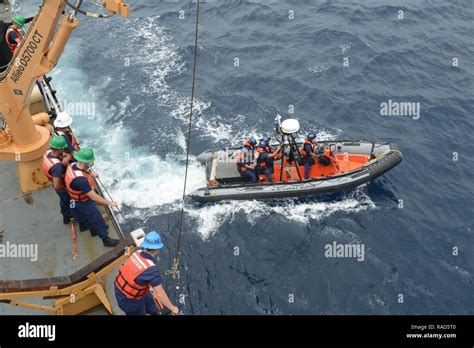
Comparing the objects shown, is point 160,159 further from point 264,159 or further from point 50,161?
point 50,161

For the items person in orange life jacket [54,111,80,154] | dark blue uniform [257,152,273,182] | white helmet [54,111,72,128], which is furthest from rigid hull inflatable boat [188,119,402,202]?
white helmet [54,111,72,128]

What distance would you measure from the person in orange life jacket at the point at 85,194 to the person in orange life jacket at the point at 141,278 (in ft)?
6.76

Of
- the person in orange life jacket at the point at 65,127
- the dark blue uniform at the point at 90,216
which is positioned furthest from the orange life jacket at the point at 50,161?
the person in orange life jacket at the point at 65,127

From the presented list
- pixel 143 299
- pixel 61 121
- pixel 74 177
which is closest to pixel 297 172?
pixel 61 121

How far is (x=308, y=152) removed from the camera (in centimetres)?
1917

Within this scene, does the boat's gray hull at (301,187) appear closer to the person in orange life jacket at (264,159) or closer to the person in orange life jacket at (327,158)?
the person in orange life jacket at (264,159)

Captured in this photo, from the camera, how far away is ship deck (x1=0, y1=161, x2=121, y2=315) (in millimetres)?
10884

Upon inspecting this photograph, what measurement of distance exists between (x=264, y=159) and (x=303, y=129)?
4400 millimetres

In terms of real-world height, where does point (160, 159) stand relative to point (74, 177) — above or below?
below

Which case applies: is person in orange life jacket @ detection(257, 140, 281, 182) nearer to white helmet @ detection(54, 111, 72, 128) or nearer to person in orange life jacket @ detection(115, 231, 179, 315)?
white helmet @ detection(54, 111, 72, 128)

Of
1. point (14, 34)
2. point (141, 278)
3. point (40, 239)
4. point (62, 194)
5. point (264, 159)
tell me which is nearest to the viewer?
point (141, 278)

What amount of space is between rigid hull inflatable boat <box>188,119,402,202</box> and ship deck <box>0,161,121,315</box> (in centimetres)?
721

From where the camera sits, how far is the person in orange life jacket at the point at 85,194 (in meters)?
9.91

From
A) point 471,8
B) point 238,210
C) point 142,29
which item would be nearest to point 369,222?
point 238,210
